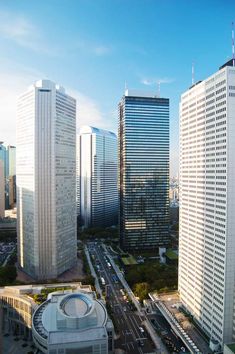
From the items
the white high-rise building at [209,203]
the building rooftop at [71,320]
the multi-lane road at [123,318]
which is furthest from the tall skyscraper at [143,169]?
the building rooftop at [71,320]

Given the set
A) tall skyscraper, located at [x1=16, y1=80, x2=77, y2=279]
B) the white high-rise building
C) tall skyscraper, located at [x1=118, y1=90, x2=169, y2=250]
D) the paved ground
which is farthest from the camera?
tall skyscraper, located at [x1=118, y1=90, x2=169, y2=250]

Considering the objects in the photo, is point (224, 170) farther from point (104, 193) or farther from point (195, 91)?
point (104, 193)

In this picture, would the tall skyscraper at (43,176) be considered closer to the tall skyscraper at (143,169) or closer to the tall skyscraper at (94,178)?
the tall skyscraper at (143,169)

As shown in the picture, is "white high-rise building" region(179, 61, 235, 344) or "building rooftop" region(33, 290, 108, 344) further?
"white high-rise building" region(179, 61, 235, 344)

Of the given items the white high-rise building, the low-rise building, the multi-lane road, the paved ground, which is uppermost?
the white high-rise building

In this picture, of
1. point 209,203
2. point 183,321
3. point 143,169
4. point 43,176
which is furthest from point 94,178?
point 209,203

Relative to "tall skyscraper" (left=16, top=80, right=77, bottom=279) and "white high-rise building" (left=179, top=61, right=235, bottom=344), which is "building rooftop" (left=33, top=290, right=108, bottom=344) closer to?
"white high-rise building" (left=179, top=61, right=235, bottom=344)

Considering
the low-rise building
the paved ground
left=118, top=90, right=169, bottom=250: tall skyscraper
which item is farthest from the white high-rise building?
left=118, top=90, right=169, bottom=250: tall skyscraper
